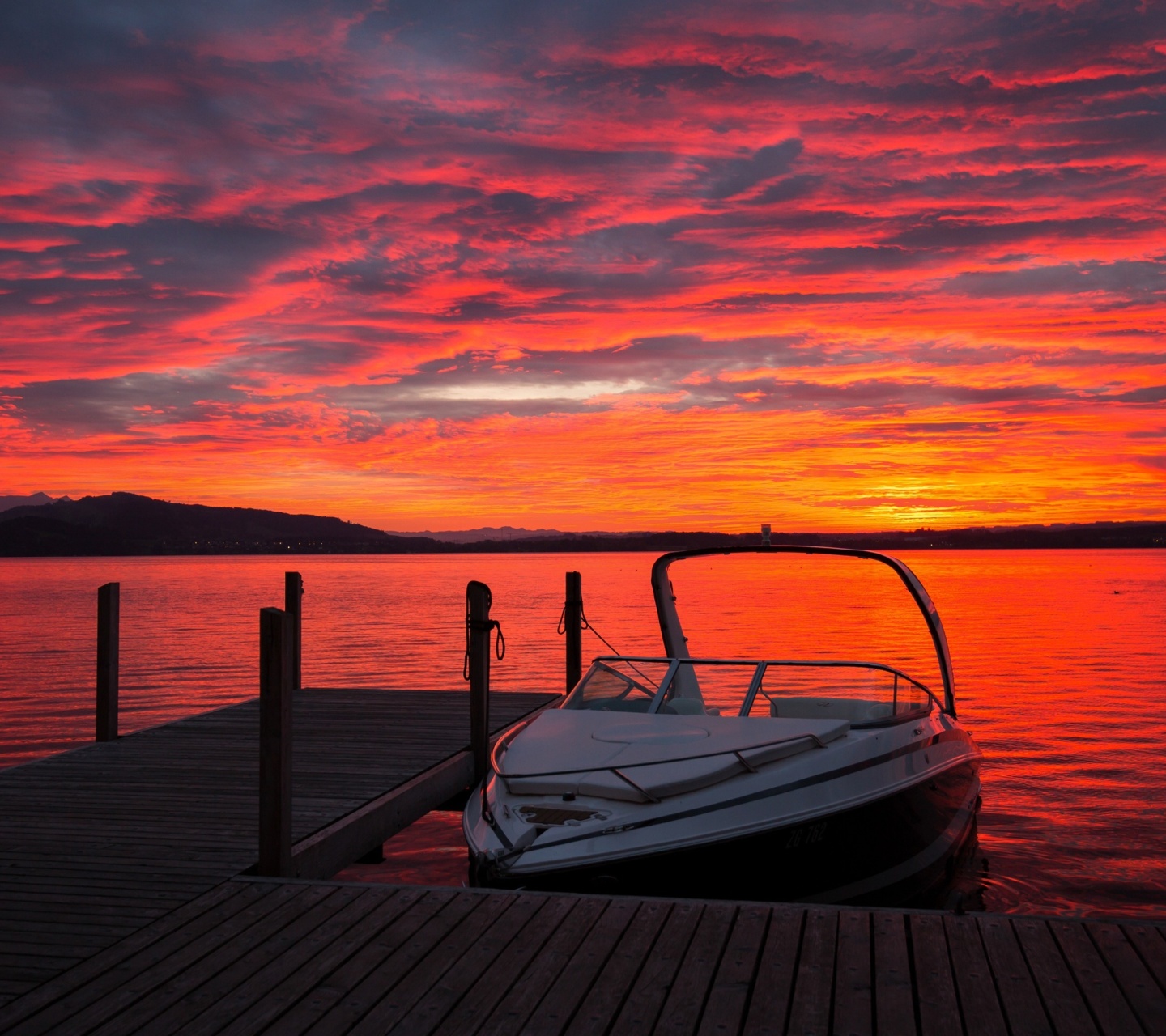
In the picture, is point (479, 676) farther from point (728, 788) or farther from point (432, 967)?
point (432, 967)

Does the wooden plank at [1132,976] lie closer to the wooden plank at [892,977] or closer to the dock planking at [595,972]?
the dock planking at [595,972]

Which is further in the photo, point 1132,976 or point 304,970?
point 304,970

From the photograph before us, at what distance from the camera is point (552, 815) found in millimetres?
6133

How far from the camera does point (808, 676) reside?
25.4 ft

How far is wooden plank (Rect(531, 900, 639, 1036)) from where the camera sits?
3943 millimetres

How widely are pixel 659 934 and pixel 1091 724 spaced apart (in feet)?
51.4

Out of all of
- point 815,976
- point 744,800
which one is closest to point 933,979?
point 815,976

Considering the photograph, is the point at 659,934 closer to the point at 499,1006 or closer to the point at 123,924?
the point at 499,1006

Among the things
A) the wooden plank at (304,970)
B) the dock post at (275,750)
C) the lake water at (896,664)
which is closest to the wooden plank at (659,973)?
the wooden plank at (304,970)

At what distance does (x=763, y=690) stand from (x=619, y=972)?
325 centimetres

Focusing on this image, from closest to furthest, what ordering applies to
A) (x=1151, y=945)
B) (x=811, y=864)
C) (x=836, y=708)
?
(x=1151, y=945) < (x=811, y=864) < (x=836, y=708)

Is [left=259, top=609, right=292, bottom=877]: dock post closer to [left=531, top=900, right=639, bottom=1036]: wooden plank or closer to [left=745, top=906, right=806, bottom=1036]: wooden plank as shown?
[left=531, top=900, right=639, bottom=1036]: wooden plank

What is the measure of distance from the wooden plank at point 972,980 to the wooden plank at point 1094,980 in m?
0.35

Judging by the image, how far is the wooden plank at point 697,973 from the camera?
393cm
